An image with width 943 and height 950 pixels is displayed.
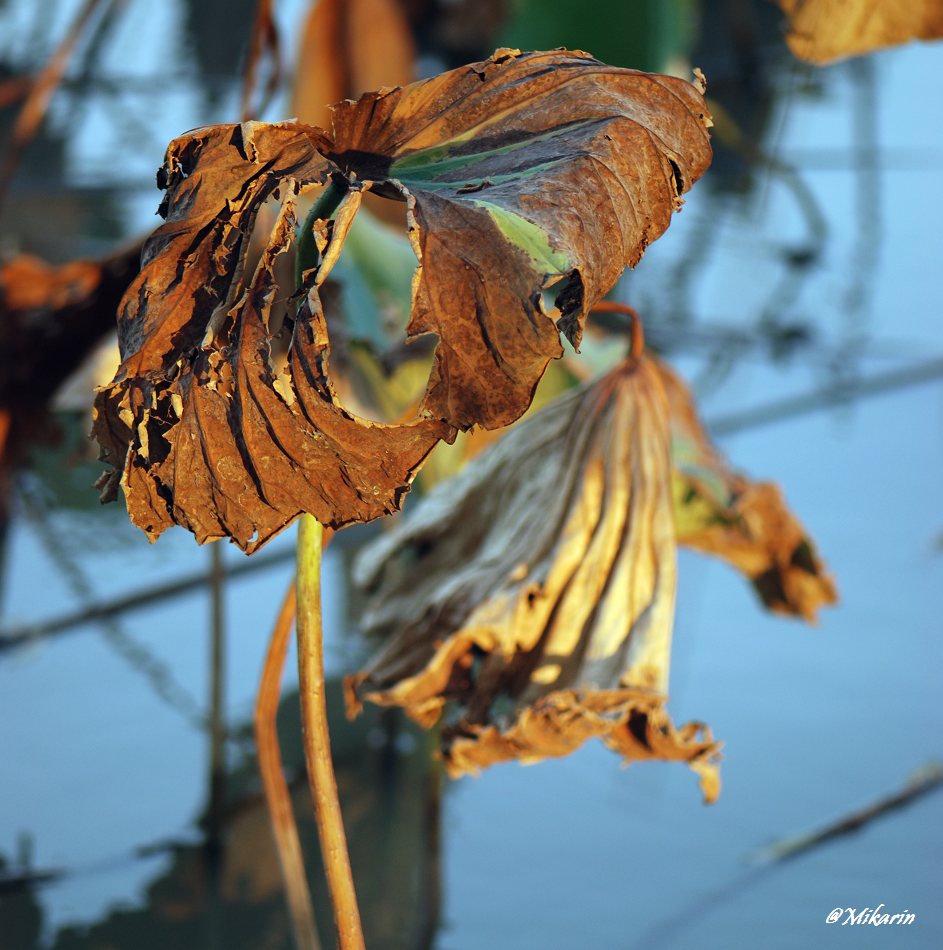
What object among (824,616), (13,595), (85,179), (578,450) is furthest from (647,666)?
(85,179)

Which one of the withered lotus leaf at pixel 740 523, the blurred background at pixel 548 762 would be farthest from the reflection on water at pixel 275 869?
the withered lotus leaf at pixel 740 523

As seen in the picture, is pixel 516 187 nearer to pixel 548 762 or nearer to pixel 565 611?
pixel 565 611

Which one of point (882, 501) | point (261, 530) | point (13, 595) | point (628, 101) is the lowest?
point (882, 501)

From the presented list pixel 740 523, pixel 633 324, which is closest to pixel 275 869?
pixel 740 523

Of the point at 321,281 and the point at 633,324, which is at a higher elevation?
the point at 321,281

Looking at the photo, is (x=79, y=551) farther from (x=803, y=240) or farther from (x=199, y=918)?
(x=803, y=240)

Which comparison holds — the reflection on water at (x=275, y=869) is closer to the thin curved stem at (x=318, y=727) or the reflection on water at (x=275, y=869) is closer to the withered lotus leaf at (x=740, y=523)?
the withered lotus leaf at (x=740, y=523)
